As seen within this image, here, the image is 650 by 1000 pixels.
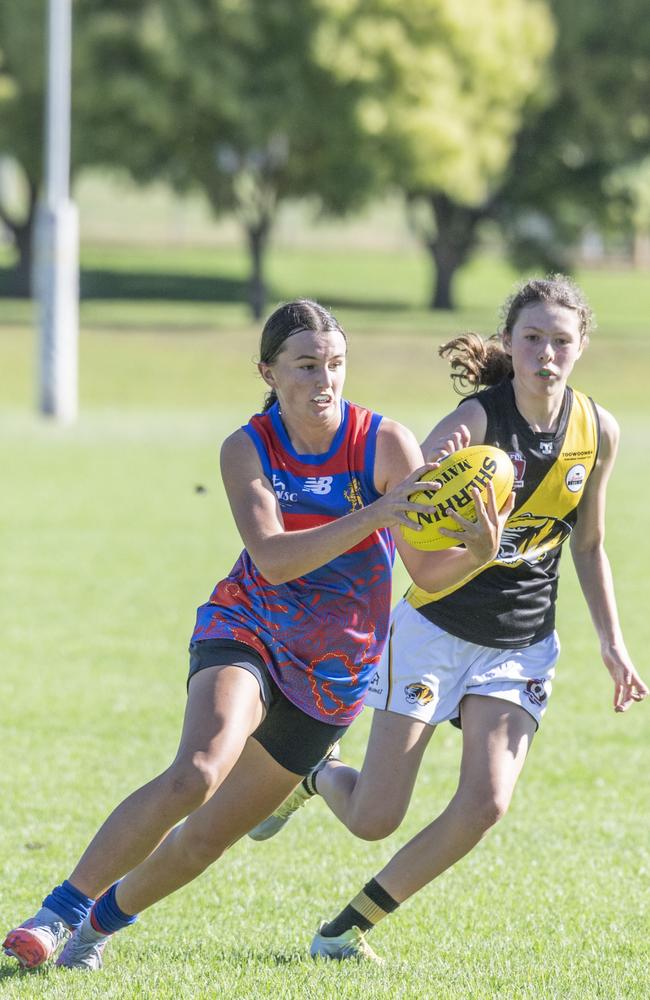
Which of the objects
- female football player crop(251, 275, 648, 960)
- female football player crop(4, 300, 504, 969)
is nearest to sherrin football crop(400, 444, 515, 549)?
female football player crop(4, 300, 504, 969)

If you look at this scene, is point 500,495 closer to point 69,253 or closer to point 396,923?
point 396,923

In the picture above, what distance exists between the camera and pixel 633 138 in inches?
1885

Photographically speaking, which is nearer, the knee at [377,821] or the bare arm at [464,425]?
the bare arm at [464,425]

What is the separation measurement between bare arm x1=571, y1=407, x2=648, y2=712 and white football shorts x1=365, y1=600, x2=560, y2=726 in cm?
22

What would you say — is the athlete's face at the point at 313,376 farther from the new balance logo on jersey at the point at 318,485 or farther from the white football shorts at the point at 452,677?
the white football shorts at the point at 452,677

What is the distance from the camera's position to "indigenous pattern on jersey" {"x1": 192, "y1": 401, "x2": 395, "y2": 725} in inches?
168

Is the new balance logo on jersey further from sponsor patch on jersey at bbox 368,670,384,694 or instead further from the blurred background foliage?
the blurred background foliage

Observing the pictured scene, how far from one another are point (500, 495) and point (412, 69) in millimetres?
36182

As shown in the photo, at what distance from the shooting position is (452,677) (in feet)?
15.3

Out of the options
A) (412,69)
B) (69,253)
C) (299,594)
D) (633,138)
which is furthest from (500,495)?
(633,138)

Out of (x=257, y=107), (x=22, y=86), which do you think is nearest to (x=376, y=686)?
(x=257, y=107)

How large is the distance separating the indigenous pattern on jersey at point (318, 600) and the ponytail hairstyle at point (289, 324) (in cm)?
24

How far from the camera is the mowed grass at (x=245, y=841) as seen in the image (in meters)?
4.36

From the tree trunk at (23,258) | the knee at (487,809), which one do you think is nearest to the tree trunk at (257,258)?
the tree trunk at (23,258)
